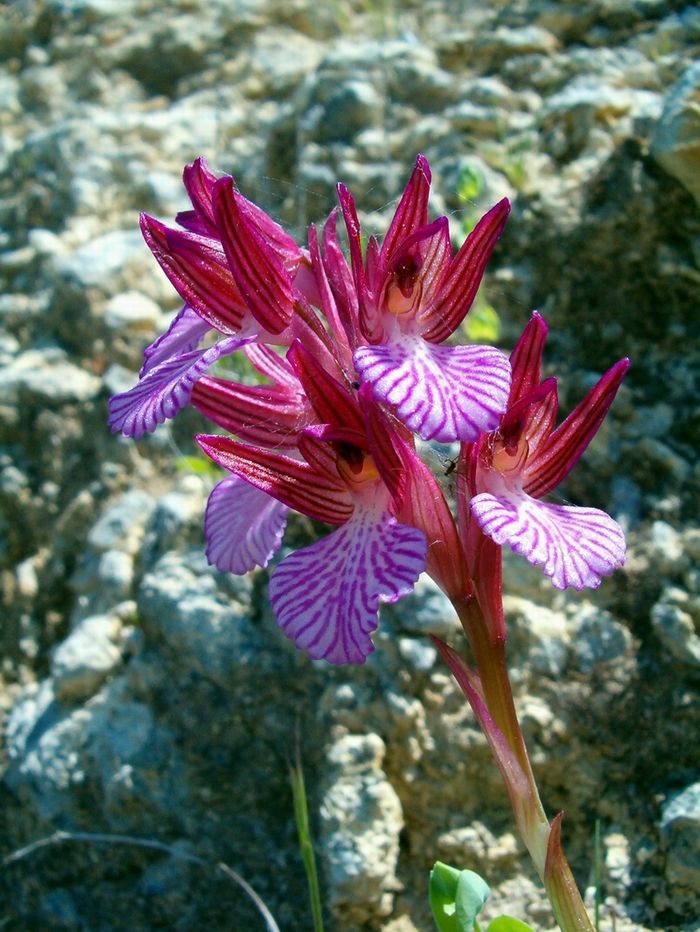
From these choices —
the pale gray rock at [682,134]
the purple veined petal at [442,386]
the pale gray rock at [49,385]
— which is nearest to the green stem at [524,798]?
the purple veined petal at [442,386]

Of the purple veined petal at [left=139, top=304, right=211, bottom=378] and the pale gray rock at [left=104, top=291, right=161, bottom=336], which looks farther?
the pale gray rock at [left=104, top=291, right=161, bottom=336]

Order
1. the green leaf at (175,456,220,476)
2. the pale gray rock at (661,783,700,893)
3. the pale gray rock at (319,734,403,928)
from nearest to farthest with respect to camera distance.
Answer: the pale gray rock at (661,783,700,893), the pale gray rock at (319,734,403,928), the green leaf at (175,456,220,476)

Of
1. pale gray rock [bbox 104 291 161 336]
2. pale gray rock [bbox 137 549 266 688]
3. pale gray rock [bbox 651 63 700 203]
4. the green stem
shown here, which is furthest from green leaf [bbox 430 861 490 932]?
pale gray rock [bbox 104 291 161 336]

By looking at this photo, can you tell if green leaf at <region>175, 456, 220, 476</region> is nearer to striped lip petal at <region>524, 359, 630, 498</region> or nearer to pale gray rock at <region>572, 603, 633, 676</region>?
pale gray rock at <region>572, 603, 633, 676</region>

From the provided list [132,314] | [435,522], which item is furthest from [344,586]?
[132,314]

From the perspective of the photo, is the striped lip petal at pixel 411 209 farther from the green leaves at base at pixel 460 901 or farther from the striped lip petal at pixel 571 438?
the green leaves at base at pixel 460 901
